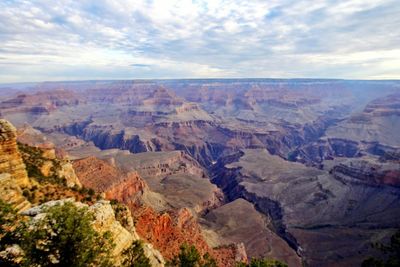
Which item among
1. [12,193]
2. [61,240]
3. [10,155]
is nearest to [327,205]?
[10,155]

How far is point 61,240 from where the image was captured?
17.4 meters

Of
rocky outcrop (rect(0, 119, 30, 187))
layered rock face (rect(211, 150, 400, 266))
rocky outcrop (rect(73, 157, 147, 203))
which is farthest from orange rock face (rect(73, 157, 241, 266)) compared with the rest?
layered rock face (rect(211, 150, 400, 266))

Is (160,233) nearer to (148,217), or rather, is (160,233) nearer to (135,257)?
(148,217)

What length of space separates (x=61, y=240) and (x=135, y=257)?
8125 mm

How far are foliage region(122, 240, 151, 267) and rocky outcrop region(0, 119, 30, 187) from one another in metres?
10.6

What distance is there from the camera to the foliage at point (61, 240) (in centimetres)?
1718

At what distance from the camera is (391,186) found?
307ft

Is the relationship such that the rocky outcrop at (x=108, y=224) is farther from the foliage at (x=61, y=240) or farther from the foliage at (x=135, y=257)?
the foliage at (x=61, y=240)

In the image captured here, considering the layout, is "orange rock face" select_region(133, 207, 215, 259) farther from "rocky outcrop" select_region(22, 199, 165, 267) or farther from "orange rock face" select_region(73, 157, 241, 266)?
"rocky outcrop" select_region(22, 199, 165, 267)

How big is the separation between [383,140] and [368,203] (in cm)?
11550

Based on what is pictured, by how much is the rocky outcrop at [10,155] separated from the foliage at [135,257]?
10.6 metres

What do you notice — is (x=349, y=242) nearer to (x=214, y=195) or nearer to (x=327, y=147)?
(x=214, y=195)

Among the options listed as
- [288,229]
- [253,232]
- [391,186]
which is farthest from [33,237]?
[391,186]

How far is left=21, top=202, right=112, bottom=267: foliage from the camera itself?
17.2 metres
